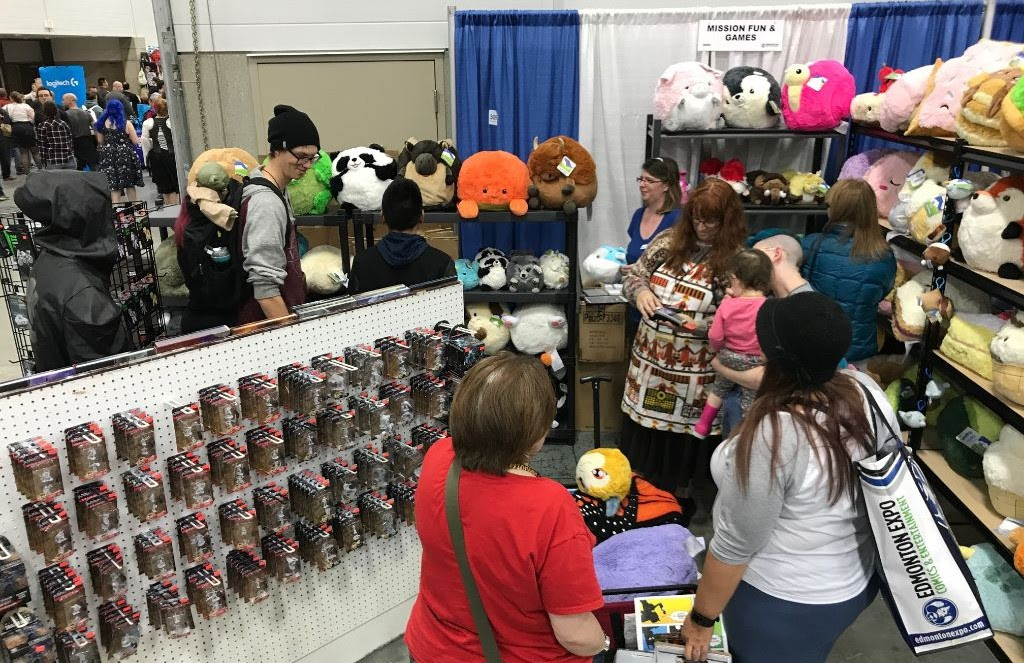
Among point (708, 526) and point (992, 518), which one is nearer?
point (992, 518)

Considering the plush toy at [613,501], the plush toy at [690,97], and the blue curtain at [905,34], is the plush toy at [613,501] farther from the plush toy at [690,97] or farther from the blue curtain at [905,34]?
the blue curtain at [905,34]

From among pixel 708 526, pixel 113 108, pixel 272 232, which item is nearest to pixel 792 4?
pixel 708 526

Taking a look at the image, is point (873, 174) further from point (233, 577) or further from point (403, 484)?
point (233, 577)

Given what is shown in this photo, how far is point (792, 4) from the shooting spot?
4.65 metres

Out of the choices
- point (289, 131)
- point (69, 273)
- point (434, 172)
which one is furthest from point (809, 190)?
point (69, 273)

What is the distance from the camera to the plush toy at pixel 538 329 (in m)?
4.09

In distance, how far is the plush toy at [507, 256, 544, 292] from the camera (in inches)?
161

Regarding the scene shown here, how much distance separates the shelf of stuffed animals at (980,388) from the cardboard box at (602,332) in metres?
1.50

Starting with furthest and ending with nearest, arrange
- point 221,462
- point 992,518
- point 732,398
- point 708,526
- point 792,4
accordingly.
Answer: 1. point 792,4
2. point 708,526
3. point 732,398
4. point 992,518
5. point 221,462

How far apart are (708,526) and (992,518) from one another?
112 centimetres

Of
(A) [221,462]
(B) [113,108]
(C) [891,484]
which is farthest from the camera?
(B) [113,108]

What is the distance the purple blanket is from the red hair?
105 centimetres

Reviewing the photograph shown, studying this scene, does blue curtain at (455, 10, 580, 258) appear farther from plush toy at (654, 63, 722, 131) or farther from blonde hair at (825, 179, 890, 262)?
blonde hair at (825, 179, 890, 262)

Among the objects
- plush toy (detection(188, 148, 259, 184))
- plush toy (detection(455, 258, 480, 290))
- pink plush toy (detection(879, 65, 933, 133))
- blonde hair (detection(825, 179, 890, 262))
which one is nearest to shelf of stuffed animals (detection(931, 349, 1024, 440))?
blonde hair (detection(825, 179, 890, 262))
